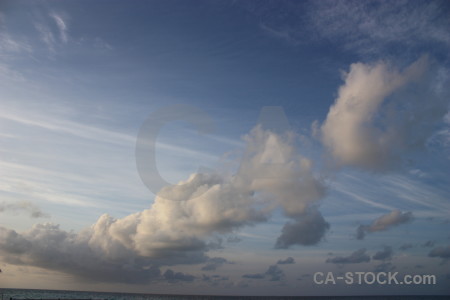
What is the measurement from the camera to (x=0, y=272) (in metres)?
94.6

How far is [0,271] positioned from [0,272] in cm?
54

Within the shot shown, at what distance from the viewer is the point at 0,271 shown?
9506 centimetres
